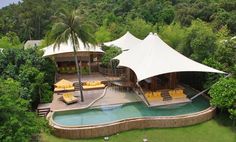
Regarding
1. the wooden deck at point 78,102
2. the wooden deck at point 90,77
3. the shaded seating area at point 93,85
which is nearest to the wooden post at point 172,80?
the wooden deck at point 78,102

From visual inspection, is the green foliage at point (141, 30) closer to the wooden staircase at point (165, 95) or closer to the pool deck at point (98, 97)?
the pool deck at point (98, 97)

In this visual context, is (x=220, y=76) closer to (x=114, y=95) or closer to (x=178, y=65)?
(x=178, y=65)

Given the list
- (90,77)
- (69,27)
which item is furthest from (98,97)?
(90,77)

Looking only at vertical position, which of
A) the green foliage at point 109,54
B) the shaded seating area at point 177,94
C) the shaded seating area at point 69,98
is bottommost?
the shaded seating area at point 69,98

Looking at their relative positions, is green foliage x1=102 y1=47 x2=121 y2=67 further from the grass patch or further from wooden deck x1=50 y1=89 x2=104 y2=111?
the grass patch

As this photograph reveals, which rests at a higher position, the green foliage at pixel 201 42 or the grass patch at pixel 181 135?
the green foliage at pixel 201 42

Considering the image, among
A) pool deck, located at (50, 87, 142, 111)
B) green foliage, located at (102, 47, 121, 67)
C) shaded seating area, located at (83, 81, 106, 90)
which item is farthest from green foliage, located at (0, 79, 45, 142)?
green foliage, located at (102, 47, 121, 67)

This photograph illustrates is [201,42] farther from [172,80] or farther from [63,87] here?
[63,87]
